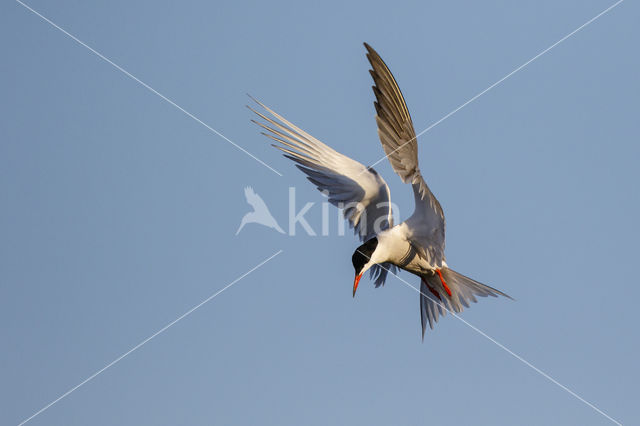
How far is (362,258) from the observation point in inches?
355

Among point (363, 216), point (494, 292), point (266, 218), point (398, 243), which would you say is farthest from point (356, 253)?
point (266, 218)

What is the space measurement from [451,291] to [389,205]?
3.97ft

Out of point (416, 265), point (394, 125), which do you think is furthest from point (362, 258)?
point (394, 125)

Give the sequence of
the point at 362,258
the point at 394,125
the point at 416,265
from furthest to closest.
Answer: the point at 416,265 → the point at 362,258 → the point at 394,125

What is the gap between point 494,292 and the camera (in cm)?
975

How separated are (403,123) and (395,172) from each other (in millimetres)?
479

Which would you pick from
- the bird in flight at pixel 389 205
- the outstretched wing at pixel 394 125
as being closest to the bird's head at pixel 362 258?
the bird in flight at pixel 389 205

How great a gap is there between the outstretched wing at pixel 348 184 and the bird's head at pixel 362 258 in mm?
865

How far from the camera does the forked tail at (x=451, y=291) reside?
9852mm

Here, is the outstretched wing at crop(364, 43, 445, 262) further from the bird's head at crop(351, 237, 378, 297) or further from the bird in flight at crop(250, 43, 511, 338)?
the bird's head at crop(351, 237, 378, 297)

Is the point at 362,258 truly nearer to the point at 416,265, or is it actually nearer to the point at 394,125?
the point at 416,265

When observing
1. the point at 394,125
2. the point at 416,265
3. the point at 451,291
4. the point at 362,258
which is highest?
the point at 394,125

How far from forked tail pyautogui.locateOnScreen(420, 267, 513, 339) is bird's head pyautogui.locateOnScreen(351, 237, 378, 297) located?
960 millimetres

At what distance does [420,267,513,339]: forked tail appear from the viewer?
32.3 ft
